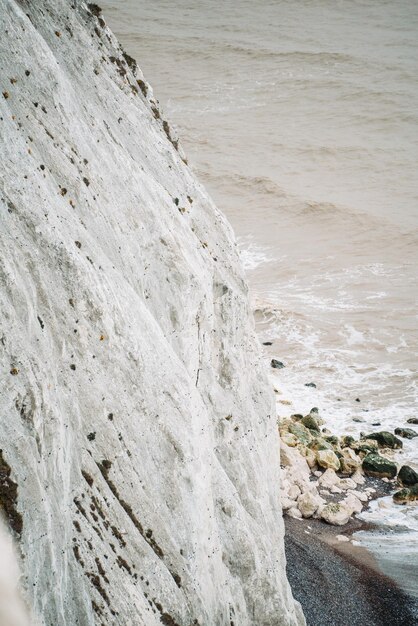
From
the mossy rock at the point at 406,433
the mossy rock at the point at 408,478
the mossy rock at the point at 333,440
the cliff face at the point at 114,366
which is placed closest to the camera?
the cliff face at the point at 114,366

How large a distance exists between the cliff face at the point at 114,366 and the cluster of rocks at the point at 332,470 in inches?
308

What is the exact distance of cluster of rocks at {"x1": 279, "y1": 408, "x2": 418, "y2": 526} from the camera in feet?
63.9

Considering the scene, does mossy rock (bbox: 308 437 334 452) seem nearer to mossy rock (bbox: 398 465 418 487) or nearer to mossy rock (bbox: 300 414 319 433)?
mossy rock (bbox: 300 414 319 433)

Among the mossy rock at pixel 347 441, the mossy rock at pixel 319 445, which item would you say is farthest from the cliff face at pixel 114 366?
the mossy rock at pixel 347 441

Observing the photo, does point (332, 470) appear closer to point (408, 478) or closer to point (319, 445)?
point (319, 445)

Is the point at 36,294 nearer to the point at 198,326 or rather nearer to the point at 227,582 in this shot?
the point at 198,326

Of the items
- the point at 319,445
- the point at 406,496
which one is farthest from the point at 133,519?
the point at 319,445

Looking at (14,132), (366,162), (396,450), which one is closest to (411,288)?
(396,450)

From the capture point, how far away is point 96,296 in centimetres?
824

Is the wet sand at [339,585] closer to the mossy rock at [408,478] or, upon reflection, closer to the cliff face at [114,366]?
the cliff face at [114,366]

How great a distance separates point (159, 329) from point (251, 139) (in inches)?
2326

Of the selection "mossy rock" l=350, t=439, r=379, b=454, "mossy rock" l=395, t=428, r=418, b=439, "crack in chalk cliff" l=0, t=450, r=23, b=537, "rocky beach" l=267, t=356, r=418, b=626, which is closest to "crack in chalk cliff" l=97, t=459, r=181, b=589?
"crack in chalk cliff" l=0, t=450, r=23, b=537

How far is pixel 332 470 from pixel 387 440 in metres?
3.78

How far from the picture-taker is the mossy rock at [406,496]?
20.8 meters
